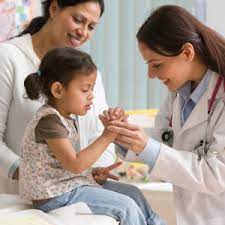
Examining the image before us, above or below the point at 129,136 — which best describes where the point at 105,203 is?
below

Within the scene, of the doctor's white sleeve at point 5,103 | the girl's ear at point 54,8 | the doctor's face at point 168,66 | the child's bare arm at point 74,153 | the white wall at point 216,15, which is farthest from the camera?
the white wall at point 216,15

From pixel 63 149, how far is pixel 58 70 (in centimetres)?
23

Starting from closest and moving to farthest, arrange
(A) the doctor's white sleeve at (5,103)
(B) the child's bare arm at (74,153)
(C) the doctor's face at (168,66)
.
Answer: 1. (B) the child's bare arm at (74,153)
2. (C) the doctor's face at (168,66)
3. (A) the doctor's white sleeve at (5,103)

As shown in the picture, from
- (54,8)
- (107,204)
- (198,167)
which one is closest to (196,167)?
(198,167)

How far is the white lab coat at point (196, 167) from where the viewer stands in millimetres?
1408

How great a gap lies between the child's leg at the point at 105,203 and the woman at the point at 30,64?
0.88 ft

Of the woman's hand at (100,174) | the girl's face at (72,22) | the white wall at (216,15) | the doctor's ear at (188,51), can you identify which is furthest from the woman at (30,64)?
the white wall at (216,15)

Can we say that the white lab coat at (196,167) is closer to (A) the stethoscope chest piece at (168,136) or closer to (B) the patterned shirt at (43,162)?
(A) the stethoscope chest piece at (168,136)

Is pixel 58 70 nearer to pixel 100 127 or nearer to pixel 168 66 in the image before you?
pixel 168 66

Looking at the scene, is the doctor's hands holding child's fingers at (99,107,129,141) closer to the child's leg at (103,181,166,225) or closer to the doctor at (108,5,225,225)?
the doctor at (108,5,225,225)

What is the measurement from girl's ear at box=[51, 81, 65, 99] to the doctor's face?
10.3 inches

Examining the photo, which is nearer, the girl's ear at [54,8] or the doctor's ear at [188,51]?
the doctor's ear at [188,51]

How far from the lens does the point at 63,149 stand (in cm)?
132

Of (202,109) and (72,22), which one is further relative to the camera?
(72,22)
